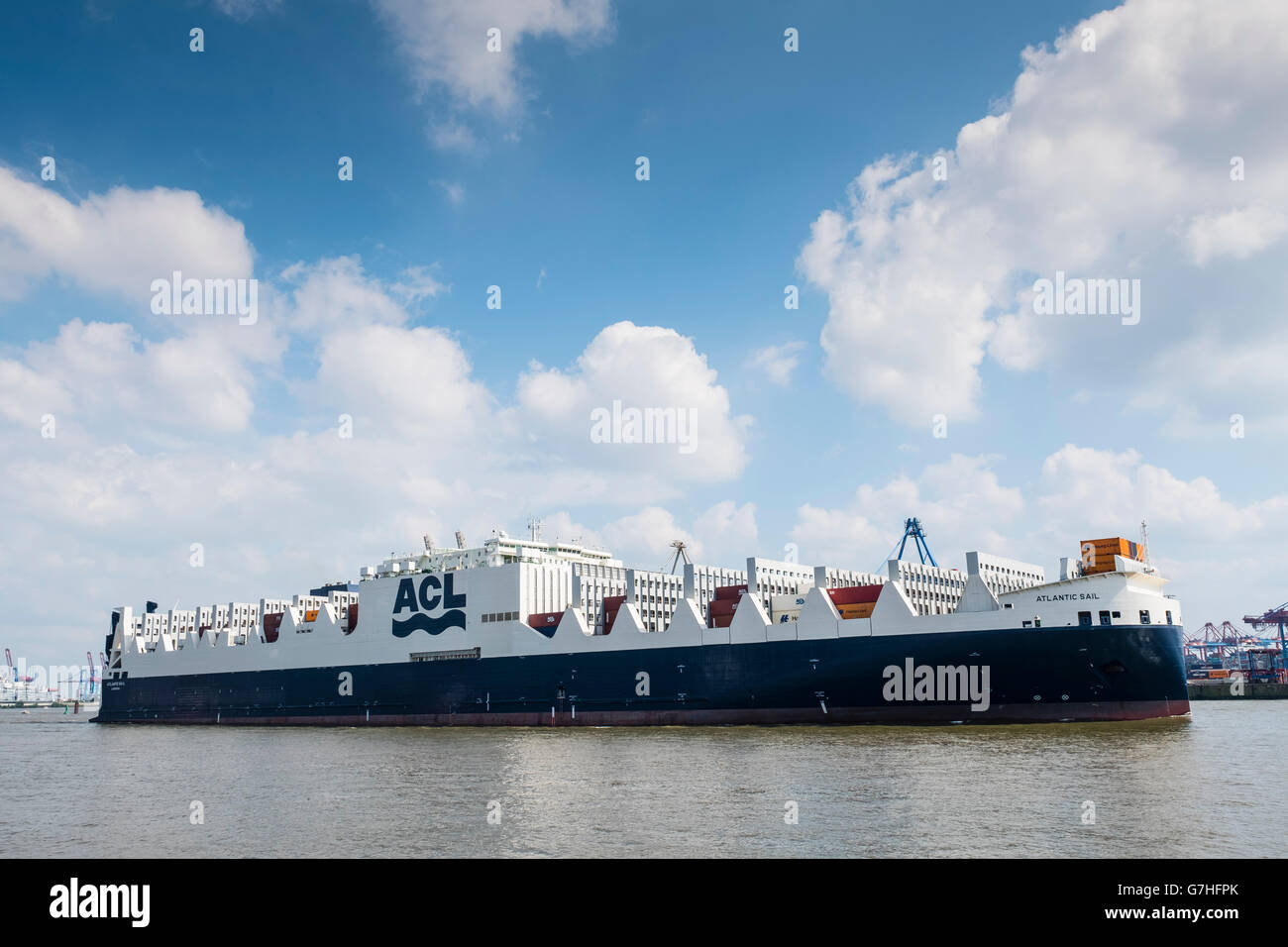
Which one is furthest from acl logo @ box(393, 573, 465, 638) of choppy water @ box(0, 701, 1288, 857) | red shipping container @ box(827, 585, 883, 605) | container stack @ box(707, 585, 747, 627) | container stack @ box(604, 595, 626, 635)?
red shipping container @ box(827, 585, 883, 605)

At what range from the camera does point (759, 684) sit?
167ft

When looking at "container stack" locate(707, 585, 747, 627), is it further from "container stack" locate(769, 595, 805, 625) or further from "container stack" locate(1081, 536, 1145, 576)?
"container stack" locate(1081, 536, 1145, 576)

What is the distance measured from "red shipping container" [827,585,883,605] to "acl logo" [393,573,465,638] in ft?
90.2

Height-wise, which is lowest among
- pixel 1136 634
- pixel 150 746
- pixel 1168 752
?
pixel 150 746

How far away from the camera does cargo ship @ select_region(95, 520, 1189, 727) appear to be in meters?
43.8

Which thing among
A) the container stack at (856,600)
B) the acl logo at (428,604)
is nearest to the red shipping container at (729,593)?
the container stack at (856,600)

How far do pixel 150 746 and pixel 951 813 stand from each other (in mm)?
50506

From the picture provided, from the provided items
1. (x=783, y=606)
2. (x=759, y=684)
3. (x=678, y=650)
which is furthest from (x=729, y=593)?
(x=759, y=684)

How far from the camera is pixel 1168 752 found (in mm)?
31859

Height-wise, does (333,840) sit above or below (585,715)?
above

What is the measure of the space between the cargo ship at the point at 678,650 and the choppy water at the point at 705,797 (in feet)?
12.1

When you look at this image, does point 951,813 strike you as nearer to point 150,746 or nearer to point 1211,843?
point 1211,843
